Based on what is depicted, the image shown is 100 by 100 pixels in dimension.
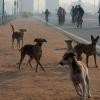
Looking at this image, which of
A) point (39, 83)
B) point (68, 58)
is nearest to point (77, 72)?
point (68, 58)

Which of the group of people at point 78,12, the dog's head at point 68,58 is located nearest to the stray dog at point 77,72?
the dog's head at point 68,58

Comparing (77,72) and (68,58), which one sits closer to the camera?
(68,58)

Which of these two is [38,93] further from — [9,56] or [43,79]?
[9,56]

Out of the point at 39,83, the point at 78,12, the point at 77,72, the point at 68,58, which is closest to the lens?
the point at 68,58

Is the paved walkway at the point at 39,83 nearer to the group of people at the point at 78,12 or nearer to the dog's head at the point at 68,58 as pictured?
the dog's head at the point at 68,58

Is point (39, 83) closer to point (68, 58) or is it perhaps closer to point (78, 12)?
point (68, 58)

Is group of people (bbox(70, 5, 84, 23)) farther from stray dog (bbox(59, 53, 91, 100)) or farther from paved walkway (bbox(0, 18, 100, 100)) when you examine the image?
stray dog (bbox(59, 53, 91, 100))

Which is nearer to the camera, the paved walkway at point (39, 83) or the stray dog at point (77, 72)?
the stray dog at point (77, 72)

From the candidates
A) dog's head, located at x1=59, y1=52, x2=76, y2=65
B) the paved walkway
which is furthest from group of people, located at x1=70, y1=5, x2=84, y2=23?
dog's head, located at x1=59, y1=52, x2=76, y2=65

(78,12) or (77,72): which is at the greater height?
(78,12)

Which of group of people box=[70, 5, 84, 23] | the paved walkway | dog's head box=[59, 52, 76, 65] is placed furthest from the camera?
group of people box=[70, 5, 84, 23]

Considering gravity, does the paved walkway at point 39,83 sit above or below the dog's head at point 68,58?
below

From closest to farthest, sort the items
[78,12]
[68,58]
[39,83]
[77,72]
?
[68,58]
[77,72]
[39,83]
[78,12]

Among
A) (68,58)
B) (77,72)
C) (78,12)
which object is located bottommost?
(77,72)
